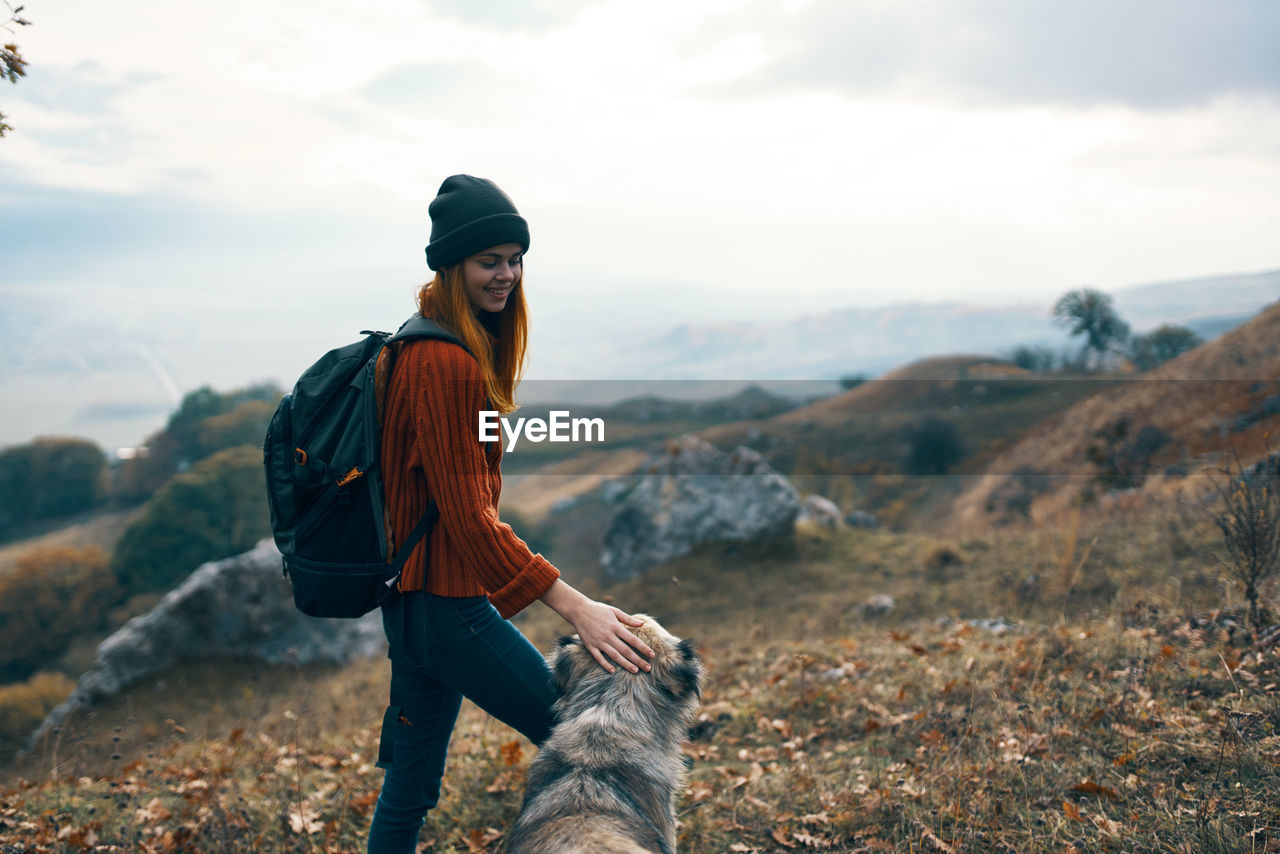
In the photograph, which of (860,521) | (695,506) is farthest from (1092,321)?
(695,506)

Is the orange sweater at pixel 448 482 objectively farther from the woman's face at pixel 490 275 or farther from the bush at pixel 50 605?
the bush at pixel 50 605

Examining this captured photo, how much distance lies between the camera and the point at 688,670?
2.44 m

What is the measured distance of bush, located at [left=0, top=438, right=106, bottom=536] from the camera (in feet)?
182

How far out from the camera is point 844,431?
1857 inches

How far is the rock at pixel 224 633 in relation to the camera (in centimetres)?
1644

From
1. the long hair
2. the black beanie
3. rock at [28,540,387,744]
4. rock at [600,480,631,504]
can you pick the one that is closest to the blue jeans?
the long hair

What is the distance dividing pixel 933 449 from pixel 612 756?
4137cm

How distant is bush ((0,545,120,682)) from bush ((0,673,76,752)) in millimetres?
8289

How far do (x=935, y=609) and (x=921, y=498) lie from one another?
24545mm

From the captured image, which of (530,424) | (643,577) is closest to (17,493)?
(643,577)

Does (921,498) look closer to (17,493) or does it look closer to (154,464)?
(154,464)

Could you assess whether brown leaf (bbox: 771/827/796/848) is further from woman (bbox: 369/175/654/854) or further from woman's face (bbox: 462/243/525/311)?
woman's face (bbox: 462/243/525/311)

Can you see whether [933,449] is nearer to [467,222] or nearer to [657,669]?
[657,669]

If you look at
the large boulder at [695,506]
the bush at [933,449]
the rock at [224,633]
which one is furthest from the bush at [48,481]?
the bush at [933,449]
